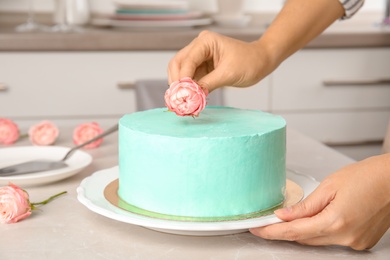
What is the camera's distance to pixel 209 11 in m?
3.11

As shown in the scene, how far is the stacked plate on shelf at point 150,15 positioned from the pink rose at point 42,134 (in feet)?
4.37

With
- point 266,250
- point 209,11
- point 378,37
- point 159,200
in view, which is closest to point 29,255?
point 159,200

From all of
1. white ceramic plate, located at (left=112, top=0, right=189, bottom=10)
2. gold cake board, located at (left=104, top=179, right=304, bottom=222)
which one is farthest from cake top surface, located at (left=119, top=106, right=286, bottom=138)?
white ceramic plate, located at (left=112, top=0, right=189, bottom=10)

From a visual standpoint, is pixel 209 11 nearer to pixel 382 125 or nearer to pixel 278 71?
pixel 278 71

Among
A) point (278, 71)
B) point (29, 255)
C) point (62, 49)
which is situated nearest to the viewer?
point (29, 255)

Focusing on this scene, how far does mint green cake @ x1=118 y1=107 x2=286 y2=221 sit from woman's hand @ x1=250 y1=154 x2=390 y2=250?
0.24 ft

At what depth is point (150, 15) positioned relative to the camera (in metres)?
2.79

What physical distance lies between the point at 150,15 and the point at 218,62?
1573 millimetres

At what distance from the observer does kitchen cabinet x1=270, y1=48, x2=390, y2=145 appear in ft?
8.96

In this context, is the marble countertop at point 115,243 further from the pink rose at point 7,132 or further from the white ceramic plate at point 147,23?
the white ceramic plate at point 147,23

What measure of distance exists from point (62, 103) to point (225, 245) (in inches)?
69.2

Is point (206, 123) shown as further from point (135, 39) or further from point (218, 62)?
point (135, 39)

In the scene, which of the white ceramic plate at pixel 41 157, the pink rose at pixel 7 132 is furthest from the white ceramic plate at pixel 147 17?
the white ceramic plate at pixel 41 157

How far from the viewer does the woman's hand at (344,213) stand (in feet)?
2.96
